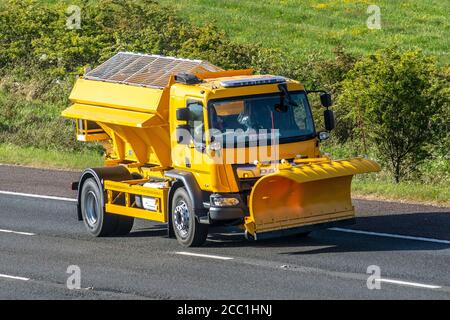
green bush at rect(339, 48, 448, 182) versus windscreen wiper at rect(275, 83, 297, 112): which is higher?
windscreen wiper at rect(275, 83, 297, 112)

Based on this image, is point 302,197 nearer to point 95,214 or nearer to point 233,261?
point 233,261

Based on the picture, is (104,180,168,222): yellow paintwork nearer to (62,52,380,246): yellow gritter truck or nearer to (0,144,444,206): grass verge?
(62,52,380,246): yellow gritter truck

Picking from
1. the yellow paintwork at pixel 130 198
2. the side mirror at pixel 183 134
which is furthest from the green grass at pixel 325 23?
the side mirror at pixel 183 134

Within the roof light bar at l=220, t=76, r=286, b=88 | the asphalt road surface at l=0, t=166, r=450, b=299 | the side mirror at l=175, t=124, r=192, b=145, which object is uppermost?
the roof light bar at l=220, t=76, r=286, b=88

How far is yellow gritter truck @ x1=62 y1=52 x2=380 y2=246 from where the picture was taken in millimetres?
15711

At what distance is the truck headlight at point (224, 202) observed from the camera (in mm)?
15625

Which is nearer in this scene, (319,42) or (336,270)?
(336,270)

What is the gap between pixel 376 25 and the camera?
146 feet

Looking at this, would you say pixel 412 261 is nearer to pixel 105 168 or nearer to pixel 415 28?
pixel 105 168

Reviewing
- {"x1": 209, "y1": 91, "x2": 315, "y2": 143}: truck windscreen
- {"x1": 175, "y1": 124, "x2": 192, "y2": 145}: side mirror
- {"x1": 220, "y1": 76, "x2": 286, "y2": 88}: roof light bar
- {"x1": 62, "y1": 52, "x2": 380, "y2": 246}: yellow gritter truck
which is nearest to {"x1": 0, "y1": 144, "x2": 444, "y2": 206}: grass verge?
{"x1": 62, "y1": 52, "x2": 380, "y2": 246}: yellow gritter truck

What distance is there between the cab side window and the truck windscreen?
0.63 ft
